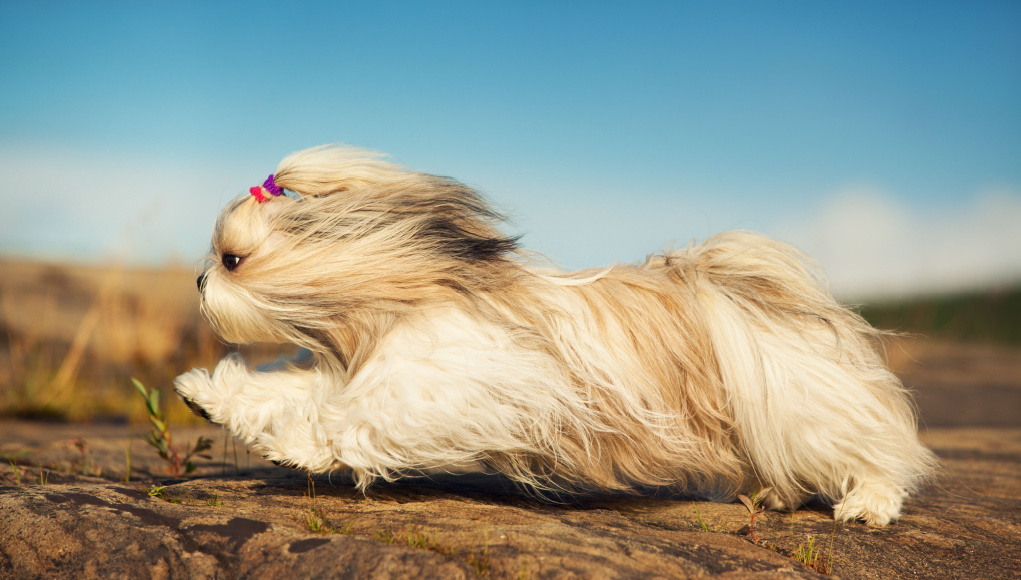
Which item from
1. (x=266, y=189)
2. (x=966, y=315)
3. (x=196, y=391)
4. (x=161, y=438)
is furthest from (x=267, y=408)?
(x=966, y=315)

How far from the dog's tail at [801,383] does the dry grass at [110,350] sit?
4417 mm

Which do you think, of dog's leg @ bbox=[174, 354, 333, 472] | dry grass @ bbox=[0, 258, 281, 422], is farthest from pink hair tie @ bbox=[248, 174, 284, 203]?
dry grass @ bbox=[0, 258, 281, 422]

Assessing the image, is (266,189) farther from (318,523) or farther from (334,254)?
(318,523)

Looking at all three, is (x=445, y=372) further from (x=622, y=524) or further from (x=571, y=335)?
(x=622, y=524)

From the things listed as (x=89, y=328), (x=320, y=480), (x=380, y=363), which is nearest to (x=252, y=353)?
(x=89, y=328)

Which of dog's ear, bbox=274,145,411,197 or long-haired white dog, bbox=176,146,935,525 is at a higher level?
dog's ear, bbox=274,145,411,197

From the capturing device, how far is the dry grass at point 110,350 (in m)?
5.63

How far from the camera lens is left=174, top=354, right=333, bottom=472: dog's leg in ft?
7.82

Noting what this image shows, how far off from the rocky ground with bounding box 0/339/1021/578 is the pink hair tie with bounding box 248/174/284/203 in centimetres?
110

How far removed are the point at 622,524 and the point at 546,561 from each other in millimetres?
693

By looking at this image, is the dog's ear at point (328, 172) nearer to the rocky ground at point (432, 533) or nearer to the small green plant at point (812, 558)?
the rocky ground at point (432, 533)

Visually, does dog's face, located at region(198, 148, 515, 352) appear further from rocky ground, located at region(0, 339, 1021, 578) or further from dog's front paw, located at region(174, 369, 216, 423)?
rocky ground, located at region(0, 339, 1021, 578)

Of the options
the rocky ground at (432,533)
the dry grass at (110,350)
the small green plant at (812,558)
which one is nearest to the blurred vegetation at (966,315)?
the rocky ground at (432,533)

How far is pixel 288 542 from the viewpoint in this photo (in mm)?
1896
